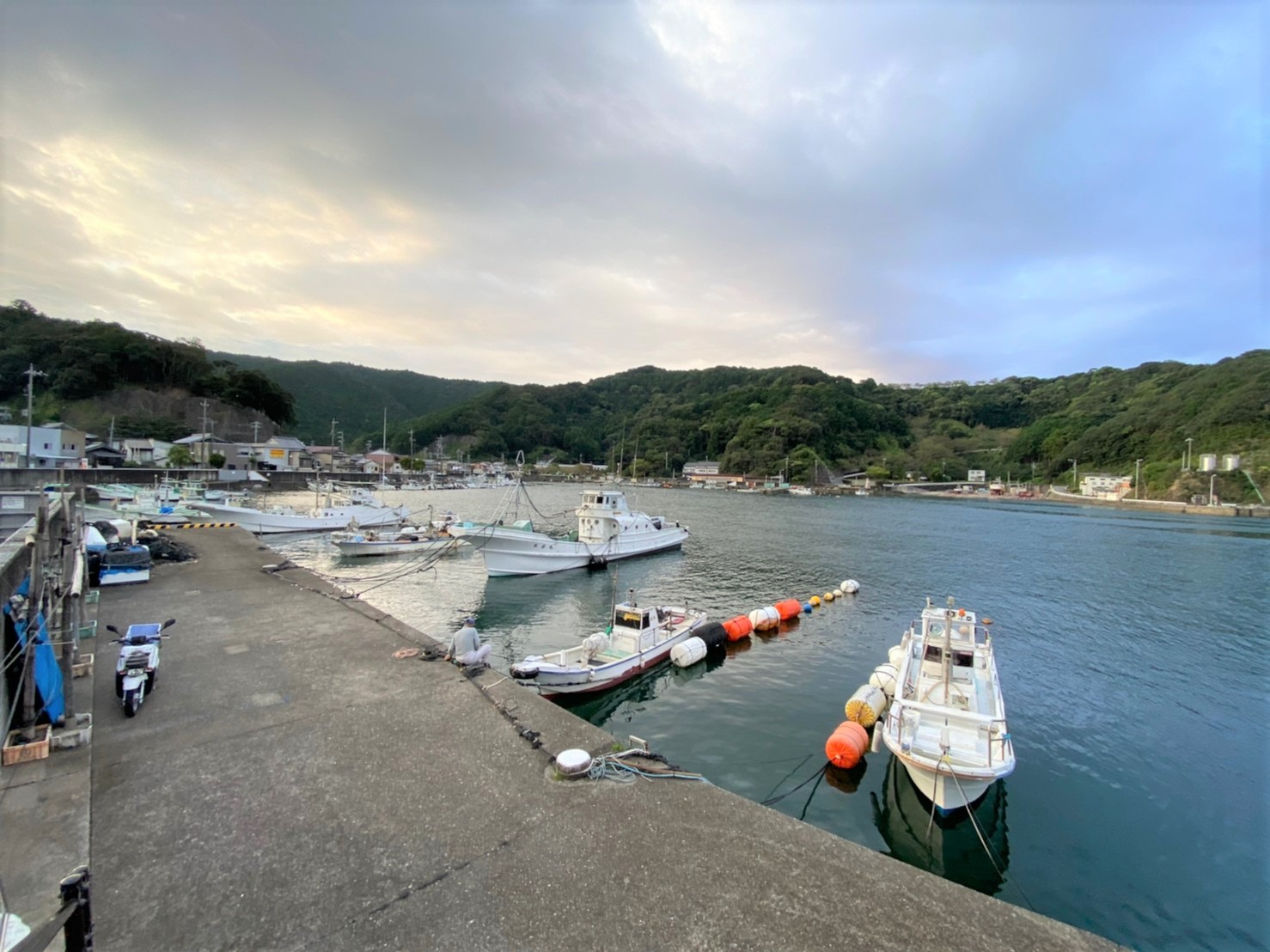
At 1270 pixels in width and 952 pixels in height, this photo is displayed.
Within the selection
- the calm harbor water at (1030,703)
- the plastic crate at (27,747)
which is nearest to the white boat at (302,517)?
the calm harbor water at (1030,703)

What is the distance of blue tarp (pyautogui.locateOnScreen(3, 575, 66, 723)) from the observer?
583 centimetres

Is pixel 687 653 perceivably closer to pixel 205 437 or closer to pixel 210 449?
pixel 210 449

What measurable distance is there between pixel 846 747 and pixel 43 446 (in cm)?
6978

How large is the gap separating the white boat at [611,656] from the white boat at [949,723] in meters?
5.74

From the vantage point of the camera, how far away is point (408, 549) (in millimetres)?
29594

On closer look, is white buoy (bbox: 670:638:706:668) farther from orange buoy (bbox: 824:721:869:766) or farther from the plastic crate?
the plastic crate

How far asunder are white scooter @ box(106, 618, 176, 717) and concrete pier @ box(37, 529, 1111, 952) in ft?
0.70

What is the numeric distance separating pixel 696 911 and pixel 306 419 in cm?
15576

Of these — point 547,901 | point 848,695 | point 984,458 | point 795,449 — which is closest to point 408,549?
point 848,695

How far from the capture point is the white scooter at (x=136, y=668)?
680 cm

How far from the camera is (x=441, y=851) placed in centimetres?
461

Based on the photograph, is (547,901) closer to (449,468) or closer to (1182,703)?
(1182,703)

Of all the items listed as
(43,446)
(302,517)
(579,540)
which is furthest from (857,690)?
(43,446)

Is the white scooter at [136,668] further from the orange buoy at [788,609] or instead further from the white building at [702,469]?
the white building at [702,469]
